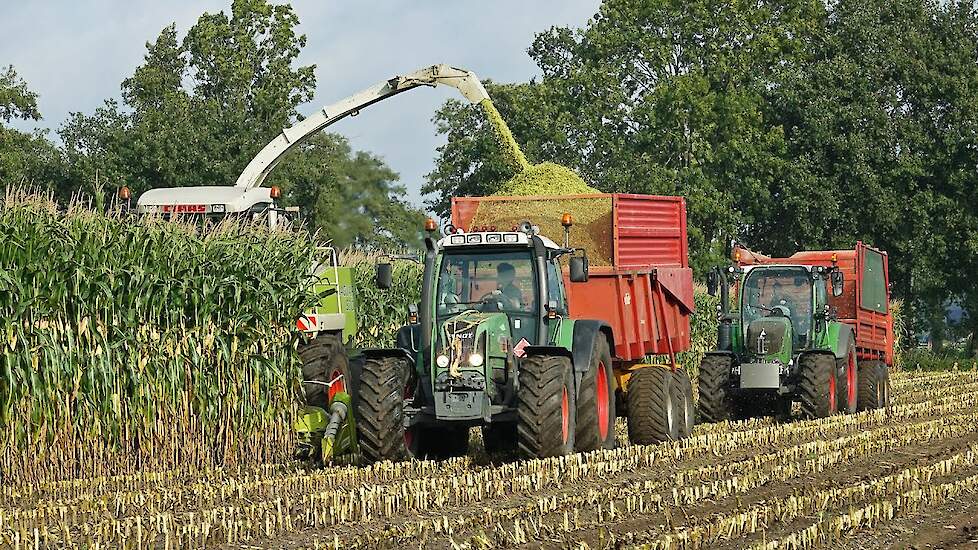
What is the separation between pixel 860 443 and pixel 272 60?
2606 cm

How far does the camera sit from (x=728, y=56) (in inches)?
1695

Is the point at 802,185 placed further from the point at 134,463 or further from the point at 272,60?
the point at 134,463

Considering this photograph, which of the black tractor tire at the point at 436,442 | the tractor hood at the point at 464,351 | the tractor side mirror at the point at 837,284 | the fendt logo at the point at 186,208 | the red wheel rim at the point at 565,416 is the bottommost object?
the black tractor tire at the point at 436,442

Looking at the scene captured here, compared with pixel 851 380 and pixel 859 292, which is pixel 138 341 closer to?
pixel 851 380

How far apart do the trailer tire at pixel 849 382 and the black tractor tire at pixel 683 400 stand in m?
3.72

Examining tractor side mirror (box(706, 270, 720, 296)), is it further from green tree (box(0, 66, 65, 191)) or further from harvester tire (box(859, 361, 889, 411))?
green tree (box(0, 66, 65, 191))

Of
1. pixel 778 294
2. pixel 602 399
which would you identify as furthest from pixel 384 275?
pixel 778 294

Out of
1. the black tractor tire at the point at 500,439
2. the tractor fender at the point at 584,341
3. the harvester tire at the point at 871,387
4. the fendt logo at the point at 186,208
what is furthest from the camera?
the harvester tire at the point at 871,387

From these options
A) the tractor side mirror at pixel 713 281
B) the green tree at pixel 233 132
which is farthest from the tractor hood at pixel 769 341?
the green tree at pixel 233 132

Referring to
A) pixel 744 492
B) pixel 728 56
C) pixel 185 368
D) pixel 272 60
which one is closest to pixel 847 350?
pixel 744 492

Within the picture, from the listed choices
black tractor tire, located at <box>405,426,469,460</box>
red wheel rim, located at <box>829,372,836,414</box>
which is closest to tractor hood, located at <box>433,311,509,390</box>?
black tractor tire, located at <box>405,426,469,460</box>

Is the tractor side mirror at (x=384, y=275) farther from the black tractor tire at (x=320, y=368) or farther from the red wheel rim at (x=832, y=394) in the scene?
the red wheel rim at (x=832, y=394)

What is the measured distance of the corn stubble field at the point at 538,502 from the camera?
8.63 meters

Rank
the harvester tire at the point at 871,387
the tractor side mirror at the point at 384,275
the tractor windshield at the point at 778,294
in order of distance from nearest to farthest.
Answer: the tractor side mirror at the point at 384,275 < the tractor windshield at the point at 778,294 < the harvester tire at the point at 871,387
